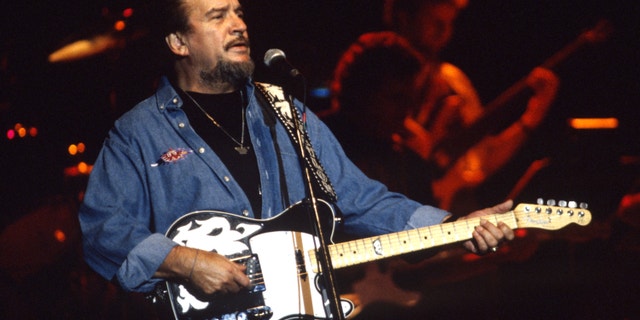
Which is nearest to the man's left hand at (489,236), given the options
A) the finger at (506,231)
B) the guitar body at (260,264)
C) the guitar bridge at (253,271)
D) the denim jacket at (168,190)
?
the finger at (506,231)

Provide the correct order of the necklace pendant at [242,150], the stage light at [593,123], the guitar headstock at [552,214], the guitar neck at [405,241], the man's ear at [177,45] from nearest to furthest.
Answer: the guitar neck at [405,241] < the guitar headstock at [552,214] < the necklace pendant at [242,150] < the man's ear at [177,45] < the stage light at [593,123]

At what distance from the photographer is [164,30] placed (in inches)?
116

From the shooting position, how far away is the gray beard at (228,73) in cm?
274

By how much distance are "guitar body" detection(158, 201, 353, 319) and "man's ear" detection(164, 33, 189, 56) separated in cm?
105

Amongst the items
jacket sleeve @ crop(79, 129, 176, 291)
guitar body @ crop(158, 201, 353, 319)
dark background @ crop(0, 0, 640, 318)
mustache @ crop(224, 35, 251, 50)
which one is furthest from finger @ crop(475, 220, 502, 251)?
dark background @ crop(0, 0, 640, 318)

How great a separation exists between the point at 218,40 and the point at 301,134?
741mm

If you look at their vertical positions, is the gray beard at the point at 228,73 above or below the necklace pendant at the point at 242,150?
above

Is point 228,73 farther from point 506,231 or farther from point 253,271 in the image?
point 506,231

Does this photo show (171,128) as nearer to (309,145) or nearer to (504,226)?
(309,145)

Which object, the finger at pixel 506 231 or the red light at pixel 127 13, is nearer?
the finger at pixel 506 231

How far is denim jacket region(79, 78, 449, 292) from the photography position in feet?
7.20

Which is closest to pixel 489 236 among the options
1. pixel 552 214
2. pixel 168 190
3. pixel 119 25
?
pixel 552 214

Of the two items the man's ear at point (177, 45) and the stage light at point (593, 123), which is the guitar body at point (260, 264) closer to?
the man's ear at point (177, 45)

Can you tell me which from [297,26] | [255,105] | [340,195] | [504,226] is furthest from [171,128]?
[297,26]
